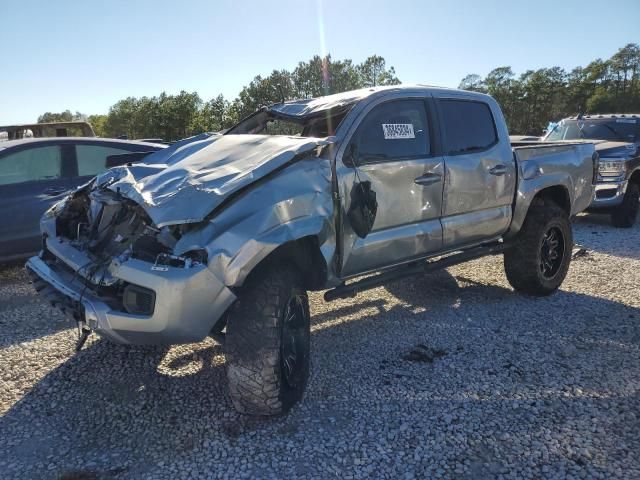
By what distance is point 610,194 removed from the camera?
8656 millimetres

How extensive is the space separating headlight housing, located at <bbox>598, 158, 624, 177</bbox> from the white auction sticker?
6.22m

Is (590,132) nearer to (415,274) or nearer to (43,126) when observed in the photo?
(415,274)

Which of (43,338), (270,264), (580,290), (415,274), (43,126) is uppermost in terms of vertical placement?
(43,126)

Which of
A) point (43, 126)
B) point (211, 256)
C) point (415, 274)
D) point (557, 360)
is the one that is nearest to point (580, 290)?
point (557, 360)

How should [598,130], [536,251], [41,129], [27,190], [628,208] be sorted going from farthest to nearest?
[41,129] < [598,130] < [628,208] < [27,190] < [536,251]

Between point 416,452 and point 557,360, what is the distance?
1670 millimetres

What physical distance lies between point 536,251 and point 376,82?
65.5 m

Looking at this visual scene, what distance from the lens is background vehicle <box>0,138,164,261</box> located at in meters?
5.61

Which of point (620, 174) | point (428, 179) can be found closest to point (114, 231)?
point (428, 179)

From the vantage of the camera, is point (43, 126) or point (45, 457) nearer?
point (45, 457)

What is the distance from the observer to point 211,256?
2.68m

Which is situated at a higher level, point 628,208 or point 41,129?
point 41,129

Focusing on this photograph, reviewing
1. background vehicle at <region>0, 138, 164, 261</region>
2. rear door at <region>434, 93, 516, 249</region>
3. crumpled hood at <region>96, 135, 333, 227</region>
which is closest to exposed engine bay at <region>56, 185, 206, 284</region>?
crumpled hood at <region>96, 135, 333, 227</region>

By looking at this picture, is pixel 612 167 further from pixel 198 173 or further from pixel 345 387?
pixel 198 173
